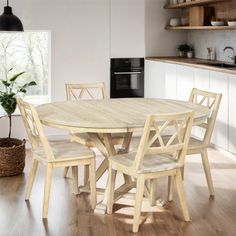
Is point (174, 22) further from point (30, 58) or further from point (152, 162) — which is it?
→ point (152, 162)

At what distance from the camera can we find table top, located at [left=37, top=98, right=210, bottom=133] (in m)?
3.59

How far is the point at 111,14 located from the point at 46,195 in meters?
3.78

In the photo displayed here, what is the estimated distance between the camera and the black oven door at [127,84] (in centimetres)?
709

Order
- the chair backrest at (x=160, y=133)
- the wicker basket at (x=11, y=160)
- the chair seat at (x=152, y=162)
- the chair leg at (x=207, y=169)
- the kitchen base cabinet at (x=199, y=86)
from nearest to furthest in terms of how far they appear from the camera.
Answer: the chair backrest at (x=160, y=133)
the chair seat at (x=152, y=162)
the chair leg at (x=207, y=169)
the wicker basket at (x=11, y=160)
the kitchen base cabinet at (x=199, y=86)

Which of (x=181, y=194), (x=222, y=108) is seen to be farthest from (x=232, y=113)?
(x=181, y=194)

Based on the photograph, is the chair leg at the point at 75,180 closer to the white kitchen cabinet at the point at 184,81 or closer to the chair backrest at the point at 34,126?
the chair backrest at the point at 34,126

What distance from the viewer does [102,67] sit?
6977mm

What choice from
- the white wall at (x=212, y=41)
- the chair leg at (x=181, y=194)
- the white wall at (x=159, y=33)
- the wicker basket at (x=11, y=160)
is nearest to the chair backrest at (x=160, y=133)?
the chair leg at (x=181, y=194)

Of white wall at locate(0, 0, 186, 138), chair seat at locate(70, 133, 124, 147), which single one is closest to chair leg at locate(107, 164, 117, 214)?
chair seat at locate(70, 133, 124, 147)

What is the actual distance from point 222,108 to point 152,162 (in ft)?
7.55

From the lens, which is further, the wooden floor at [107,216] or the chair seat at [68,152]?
the chair seat at [68,152]

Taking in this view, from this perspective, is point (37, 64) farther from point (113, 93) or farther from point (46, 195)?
point (46, 195)

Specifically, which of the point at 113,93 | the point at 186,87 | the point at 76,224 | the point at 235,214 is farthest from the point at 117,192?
the point at 113,93

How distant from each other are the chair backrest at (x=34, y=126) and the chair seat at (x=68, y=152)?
6 centimetres
